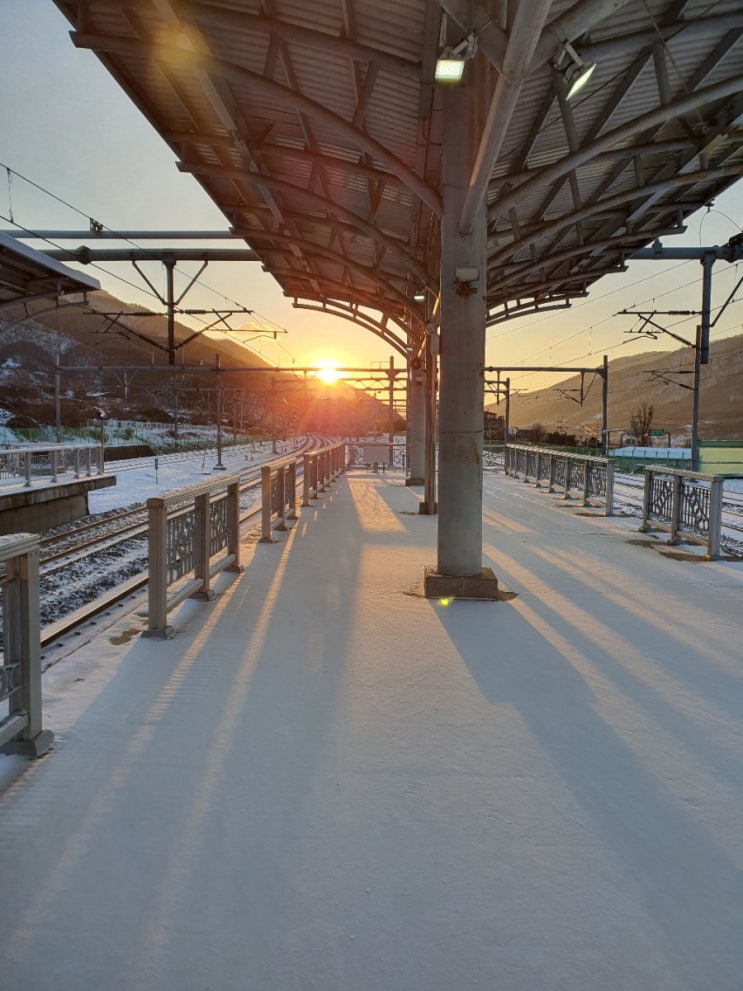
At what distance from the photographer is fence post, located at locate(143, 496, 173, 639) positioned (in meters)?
4.60

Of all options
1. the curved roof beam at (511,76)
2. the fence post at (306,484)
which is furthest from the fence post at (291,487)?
the curved roof beam at (511,76)

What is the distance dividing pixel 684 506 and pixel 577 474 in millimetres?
6099

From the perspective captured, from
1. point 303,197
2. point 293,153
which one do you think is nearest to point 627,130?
point 293,153

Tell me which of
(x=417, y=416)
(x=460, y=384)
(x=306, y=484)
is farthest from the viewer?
(x=417, y=416)

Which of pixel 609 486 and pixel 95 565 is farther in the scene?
pixel 609 486

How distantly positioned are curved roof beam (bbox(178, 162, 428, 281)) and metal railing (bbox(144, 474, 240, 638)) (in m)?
3.87

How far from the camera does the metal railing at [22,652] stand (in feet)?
9.37

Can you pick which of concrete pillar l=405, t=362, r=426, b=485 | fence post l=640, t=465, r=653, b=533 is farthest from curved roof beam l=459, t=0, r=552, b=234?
concrete pillar l=405, t=362, r=426, b=485

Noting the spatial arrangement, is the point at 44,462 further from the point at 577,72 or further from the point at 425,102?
the point at 577,72

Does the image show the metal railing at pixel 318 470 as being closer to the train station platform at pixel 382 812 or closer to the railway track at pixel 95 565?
the railway track at pixel 95 565

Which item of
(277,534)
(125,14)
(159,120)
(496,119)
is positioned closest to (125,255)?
(159,120)

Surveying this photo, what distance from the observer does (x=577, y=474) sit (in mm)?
15133

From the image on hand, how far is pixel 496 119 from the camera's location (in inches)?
145

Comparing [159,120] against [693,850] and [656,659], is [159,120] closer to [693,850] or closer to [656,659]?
[656,659]
